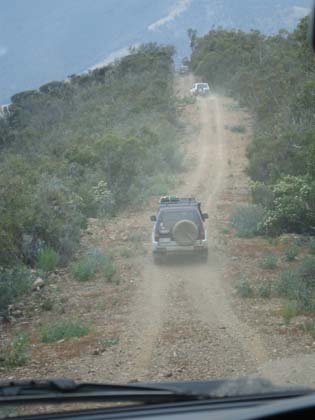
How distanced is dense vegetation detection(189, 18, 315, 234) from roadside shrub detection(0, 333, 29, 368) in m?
8.20

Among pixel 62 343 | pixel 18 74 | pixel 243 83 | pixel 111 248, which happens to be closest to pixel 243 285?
pixel 62 343

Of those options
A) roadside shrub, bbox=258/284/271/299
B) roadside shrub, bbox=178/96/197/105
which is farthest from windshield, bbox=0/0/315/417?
roadside shrub, bbox=178/96/197/105

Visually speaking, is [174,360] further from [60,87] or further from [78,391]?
[60,87]

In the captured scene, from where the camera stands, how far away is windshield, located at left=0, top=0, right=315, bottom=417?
32.6ft

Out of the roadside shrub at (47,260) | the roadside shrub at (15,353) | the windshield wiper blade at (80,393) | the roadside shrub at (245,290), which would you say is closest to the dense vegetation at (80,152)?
the roadside shrub at (47,260)

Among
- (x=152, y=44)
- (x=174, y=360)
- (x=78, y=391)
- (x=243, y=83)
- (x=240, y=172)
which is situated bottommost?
(x=174, y=360)

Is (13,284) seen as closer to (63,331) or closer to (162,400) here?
(63,331)

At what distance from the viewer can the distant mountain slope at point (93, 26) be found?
194 ft

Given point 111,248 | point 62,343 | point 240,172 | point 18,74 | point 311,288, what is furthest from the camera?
point 18,74

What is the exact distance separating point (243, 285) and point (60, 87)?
4756 cm

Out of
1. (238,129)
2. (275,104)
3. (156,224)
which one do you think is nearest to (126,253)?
(156,224)

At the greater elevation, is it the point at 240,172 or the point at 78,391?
the point at 240,172

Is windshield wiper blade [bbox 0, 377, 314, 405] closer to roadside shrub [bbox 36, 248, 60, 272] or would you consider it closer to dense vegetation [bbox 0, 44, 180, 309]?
dense vegetation [bbox 0, 44, 180, 309]

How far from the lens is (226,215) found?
23797 millimetres
